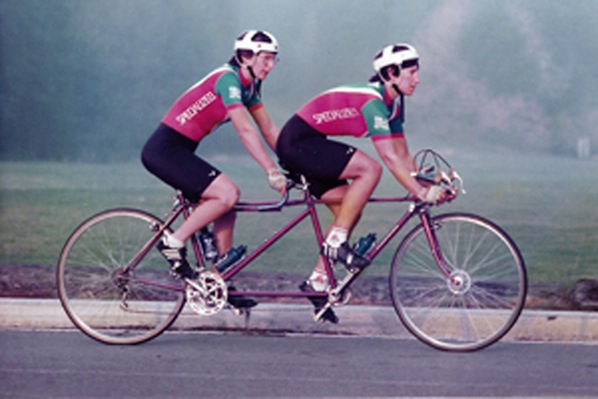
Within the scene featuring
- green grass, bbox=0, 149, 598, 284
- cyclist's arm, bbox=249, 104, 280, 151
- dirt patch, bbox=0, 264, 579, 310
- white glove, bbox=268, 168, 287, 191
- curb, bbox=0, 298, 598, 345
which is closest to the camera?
white glove, bbox=268, 168, 287, 191

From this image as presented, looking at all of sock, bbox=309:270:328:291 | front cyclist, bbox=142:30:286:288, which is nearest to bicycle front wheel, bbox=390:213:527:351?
sock, bbox=309:270:328:291

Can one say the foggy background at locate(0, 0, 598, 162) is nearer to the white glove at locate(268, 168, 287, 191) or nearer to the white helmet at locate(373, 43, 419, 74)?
the white helmet at locate(373, 43, 419, 74)

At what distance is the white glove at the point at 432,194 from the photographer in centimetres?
754

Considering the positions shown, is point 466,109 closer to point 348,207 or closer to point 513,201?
point 513,201

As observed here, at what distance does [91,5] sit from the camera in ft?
34.5

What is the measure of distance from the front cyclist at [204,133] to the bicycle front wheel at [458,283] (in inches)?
32.3

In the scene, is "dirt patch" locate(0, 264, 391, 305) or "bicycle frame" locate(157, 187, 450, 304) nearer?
"bicycle frame" locate(157, 187, 450, 304)

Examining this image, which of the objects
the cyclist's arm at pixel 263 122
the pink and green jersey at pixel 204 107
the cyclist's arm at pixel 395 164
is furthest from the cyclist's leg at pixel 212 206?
the cyclist's arm at pixel 395 164

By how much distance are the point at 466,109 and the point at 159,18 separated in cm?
224

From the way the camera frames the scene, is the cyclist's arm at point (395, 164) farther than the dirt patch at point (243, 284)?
No

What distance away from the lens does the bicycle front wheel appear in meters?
7.61

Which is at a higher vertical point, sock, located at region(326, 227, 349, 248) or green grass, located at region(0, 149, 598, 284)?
sock, located at region(326, 227, 349, 248)

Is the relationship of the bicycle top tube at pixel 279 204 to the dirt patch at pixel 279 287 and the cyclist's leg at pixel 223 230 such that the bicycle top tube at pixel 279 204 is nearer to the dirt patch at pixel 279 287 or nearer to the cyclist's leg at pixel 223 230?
the cyclist's leg at pixel 223 230

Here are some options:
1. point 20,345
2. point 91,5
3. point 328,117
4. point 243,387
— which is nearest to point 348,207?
point 328,117
